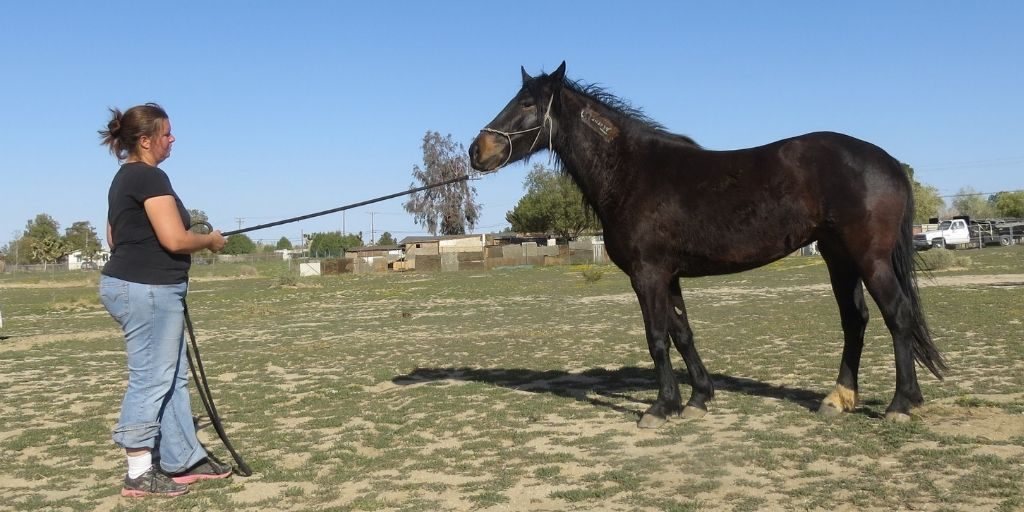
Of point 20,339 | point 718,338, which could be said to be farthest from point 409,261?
point 718,338

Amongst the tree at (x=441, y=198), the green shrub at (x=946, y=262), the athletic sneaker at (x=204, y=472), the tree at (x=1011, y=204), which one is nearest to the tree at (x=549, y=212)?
the tree at (x=441, y=198)

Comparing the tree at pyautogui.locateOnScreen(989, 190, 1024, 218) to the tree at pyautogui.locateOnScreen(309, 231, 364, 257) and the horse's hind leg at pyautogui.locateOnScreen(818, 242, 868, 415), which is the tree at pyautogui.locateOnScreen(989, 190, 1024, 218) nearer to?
the tree at pyautogui.locateOnScreen(309, 231, 364, 257)

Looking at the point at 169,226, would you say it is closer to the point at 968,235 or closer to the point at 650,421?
the point at 650,421

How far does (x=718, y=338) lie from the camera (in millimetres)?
11742

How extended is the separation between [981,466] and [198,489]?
4634mm

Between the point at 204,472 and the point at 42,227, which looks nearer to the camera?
the point at 204,472

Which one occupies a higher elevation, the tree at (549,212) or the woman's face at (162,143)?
the tree at (549,212)

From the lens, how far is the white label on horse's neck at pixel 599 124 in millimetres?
6695

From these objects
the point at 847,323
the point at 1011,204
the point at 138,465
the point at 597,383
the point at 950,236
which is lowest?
the point at 597,383

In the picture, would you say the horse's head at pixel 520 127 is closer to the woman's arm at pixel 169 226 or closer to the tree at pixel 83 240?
the woman's arm at pixel 169 226

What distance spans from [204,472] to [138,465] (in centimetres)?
45

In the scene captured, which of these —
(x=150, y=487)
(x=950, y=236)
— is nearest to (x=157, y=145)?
(x=150, y=487)

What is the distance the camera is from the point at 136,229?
4.71 meters

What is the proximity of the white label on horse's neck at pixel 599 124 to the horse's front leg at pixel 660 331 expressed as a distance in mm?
1257
